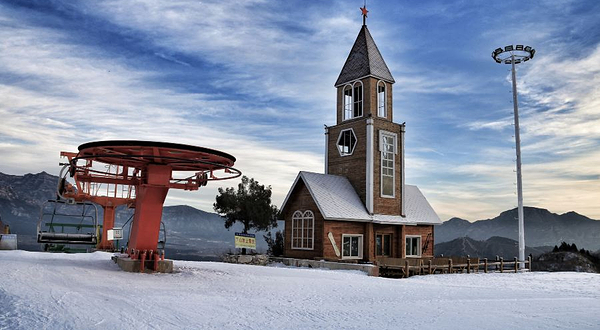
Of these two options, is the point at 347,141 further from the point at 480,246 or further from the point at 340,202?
the point at 480,246

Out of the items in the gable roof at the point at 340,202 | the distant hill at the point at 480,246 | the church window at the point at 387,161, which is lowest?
the distant hill at the point at 480,246

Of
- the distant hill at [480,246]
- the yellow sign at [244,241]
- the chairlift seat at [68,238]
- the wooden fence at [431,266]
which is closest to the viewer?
the chairlift seat at [68,238]

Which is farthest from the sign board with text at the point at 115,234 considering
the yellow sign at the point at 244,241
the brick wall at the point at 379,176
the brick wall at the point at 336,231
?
the brick wall at the point at 379,176

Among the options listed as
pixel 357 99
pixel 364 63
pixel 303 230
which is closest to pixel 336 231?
pixel 303 230

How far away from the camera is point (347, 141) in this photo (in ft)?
108

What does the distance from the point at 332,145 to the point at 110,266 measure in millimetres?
18074

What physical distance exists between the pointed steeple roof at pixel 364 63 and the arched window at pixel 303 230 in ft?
32.3

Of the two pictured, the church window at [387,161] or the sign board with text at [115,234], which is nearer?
the sign board with text at [115,234]

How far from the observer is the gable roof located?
28.1 metres

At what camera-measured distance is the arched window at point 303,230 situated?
28844 mm

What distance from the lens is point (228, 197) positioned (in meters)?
37.3

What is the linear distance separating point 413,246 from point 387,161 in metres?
6.33

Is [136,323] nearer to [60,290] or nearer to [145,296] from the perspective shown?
[145,296]

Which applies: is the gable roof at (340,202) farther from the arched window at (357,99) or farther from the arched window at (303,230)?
the arched window at (357,99)
